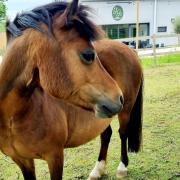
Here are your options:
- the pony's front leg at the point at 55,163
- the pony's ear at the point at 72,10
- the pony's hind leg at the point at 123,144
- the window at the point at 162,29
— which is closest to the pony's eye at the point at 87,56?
the pony's ear at the point at 72,10

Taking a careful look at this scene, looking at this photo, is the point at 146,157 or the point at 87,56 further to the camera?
the point at 146,157

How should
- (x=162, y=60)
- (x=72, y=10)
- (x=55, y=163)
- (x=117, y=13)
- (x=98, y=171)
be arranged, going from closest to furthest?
(x=72, y=10), (x=55, y=163), (x=98, y=171), (x=162, y=60), (x=117, y=13)

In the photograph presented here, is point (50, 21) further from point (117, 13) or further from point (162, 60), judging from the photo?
point (117, 13)

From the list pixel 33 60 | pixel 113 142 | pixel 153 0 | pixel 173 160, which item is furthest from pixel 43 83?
pixel 153 0

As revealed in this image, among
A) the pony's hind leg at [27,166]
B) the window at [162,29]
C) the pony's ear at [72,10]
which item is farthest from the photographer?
the window at [162,29]

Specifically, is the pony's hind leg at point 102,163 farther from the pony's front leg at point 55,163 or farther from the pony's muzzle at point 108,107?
the pony's muzzle at point 108,107

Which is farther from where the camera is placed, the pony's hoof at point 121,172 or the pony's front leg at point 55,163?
the pony's hoof at point 121,172

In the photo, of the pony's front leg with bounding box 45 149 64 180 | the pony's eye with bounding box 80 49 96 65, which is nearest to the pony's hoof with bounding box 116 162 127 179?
the pony's front leg with bounding box 45 149 64 180

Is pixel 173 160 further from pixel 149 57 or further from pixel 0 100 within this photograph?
pixel 149 57

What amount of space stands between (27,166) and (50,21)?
130 cm

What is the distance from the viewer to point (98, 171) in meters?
3.59

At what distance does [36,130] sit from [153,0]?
3015 centimetres

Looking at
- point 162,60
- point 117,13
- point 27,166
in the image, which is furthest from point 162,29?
point 27,166

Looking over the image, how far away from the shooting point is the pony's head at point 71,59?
1.90 meters
